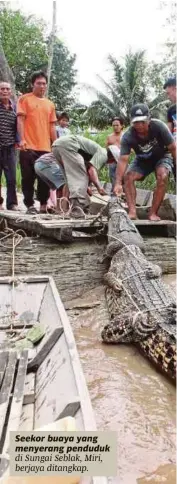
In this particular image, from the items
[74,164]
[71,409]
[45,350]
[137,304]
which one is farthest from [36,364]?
[74,164]

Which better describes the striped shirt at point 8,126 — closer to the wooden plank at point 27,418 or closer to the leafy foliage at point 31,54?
the wooden plank at point 27,418

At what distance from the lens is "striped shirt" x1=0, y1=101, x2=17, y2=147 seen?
5.54 metres

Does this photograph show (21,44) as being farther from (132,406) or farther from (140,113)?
(132,406)

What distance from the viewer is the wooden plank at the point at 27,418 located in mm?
2186

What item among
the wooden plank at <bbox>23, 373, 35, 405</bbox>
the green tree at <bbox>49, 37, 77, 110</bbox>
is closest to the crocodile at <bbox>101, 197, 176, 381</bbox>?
the wooden plank at <bbox>23, 373, 35, 405</bbox>

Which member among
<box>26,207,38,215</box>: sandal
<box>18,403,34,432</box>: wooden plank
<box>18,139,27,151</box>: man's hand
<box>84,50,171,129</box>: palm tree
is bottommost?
<box>18,403,34,432</box>: wooden plank

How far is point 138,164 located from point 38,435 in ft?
14.3

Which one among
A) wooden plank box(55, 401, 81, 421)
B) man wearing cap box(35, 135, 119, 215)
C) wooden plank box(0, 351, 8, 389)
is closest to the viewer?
wooden plank box(55, 401, 81, 421)

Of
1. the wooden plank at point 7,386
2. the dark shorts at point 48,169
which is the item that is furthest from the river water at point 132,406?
Answer: the dark shorts at point 48,169

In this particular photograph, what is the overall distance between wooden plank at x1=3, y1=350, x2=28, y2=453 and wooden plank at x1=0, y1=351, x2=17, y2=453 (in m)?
0.03

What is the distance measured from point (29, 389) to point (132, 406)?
0.60 meters

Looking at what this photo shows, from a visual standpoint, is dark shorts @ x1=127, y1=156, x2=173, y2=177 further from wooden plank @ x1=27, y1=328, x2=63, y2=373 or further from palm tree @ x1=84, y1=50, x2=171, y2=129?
palm tree @ x1=84, y1=50, x2=171, y2=129

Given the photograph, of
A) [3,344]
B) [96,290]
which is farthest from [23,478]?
[96,290]

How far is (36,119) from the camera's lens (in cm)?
570
